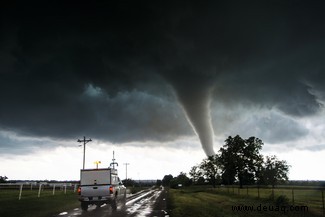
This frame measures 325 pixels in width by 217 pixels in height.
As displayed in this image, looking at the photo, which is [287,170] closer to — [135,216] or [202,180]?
[202,180]

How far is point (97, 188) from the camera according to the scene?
23969 mm

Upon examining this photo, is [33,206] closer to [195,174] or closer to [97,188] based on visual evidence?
[97,188]

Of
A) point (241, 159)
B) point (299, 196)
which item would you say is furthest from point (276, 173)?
point (299, 196)

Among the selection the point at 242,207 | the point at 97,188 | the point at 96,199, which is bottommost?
the point at 242,207

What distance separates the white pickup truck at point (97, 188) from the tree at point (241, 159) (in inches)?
3341

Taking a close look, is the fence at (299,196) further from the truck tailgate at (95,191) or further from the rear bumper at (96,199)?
the truck tailgate at (95,191)

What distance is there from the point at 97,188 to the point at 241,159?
285 ft

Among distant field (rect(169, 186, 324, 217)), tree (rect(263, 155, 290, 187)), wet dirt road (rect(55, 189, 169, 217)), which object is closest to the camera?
wet dirt road (rect(55, 189, 169, 217))

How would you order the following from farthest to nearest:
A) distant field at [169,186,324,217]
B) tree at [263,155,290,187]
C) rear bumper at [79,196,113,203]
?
1. tree at [263,155,290,187]
2. rear bumper at [79,196,113,203]
3. distant field at [169,186,324,217]

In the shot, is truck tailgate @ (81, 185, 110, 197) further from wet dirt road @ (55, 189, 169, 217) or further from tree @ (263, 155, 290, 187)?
tree @ (263, 155, 290, 187)

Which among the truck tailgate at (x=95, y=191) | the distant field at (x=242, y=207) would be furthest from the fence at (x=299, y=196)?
the truck tailgate at (x=95, y=191)

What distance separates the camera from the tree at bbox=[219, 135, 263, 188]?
104938 mm

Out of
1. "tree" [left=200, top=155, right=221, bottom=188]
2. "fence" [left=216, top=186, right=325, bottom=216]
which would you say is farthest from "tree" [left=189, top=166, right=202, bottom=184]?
"fence" [left=216, top=186, right=325, bottom=216]

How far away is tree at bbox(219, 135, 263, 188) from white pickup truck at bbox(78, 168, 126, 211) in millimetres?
84854
